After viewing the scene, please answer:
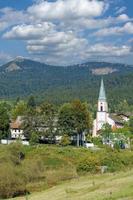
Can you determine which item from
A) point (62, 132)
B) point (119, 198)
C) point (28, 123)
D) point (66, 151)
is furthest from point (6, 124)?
point (119, 198)

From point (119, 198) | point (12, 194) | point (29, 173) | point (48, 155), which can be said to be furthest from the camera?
point (48, 155)

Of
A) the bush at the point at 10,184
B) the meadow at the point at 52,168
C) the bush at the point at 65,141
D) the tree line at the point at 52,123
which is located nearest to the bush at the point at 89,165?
the meadow at the point at 52,168

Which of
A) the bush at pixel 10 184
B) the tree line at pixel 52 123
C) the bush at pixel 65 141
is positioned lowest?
the bush at pixel 10 184

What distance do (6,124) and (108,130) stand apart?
21128 mm

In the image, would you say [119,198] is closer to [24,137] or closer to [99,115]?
[24,137]

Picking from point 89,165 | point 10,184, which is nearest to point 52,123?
point 89,165

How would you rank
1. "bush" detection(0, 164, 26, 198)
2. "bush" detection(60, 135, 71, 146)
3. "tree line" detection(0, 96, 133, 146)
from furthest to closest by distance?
"tree line" detection(0, 96, 133, 146) → "bush" detection(60, 135, 71, 146) → "bush" detection(0, 164, 26, 198)

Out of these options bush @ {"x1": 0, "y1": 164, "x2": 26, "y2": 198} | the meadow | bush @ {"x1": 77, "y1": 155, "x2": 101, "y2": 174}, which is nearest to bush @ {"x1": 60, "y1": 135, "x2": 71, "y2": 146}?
the meadow

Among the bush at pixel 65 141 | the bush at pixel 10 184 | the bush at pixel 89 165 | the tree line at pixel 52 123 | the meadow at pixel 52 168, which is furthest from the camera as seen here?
the tree line at pixel 52 123

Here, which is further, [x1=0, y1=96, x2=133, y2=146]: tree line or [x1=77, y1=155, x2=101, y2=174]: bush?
[x1=0, y1=96, x2=133, y2=146]: tree line

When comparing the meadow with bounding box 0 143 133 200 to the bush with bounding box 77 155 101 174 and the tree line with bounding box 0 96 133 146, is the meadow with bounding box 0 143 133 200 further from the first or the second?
the tree line with bounding box 0 96 133 146

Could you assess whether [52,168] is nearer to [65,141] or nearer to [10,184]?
[65,141]

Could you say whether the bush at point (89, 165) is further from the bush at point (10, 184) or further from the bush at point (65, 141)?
the bush at point (65, 141)

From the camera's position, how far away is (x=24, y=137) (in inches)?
3868
